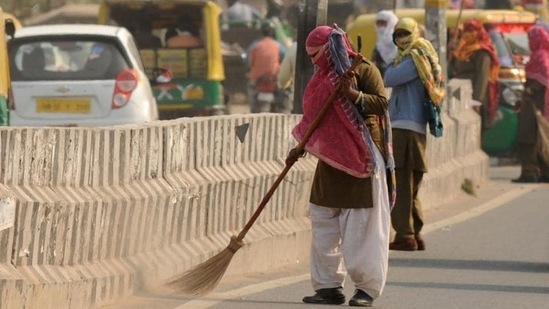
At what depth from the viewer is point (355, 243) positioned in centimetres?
991

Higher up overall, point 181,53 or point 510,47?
point 510,47

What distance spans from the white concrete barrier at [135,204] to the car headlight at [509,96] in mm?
10354

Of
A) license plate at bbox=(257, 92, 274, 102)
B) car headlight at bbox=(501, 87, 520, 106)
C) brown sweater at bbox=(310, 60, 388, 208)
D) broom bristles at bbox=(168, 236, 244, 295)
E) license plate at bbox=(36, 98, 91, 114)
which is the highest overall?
brown sweater at bbox=(310, 60, 388, 208)

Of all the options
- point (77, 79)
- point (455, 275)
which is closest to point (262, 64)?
point (77, 79)

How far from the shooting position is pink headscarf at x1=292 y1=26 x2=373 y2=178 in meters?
9.91

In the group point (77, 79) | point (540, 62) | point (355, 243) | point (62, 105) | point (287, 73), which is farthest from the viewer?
point (287, 73)

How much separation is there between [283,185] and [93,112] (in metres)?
7.15

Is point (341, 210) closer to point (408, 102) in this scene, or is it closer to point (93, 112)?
point (408, 102)

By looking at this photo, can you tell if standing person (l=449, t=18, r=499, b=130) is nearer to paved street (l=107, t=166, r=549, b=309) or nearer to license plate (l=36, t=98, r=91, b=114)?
paved street (l=107, t=166, r=549, b=309)

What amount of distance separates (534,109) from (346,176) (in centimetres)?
1077

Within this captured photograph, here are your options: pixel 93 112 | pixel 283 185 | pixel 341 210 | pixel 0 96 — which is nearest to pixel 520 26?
pixel 93 112

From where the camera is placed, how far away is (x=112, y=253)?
980cm

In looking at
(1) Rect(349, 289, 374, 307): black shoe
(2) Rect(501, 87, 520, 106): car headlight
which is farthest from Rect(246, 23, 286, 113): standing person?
(1) Rect(349, 289, 374, 307): black shoe

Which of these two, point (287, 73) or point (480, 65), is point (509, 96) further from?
point (287, 73)
